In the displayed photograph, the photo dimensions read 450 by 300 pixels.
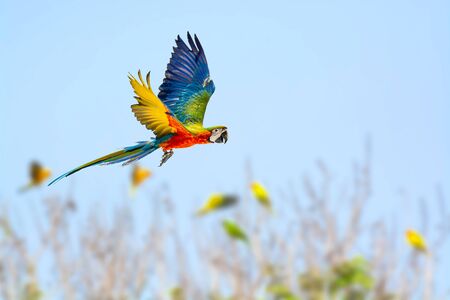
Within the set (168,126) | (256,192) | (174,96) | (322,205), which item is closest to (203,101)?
(174,96)

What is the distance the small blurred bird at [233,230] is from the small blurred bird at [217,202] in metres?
0.16

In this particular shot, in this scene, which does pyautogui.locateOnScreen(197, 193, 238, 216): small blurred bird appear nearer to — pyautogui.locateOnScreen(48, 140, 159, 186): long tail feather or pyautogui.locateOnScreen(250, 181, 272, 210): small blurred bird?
pyautogui.locateOnScreen(250, 181, 272, 210): small blurred bird

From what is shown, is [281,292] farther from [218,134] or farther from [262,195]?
[218,134]

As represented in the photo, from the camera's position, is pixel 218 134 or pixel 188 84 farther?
pixel 188 84

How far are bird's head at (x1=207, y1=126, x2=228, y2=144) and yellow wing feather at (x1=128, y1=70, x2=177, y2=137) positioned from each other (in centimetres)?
7

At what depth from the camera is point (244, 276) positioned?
814 cm

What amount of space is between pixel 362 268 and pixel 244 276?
117cm

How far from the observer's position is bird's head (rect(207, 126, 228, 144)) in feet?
4.11

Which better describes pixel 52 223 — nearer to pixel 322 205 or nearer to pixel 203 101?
pixel 322 205

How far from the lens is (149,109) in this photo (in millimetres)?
1199

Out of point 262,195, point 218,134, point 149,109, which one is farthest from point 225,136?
point 262,195

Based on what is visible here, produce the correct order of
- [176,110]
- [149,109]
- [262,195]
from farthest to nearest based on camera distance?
[262,195] < [176,110] < [149,109]

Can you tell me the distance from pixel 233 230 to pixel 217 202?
0.29m

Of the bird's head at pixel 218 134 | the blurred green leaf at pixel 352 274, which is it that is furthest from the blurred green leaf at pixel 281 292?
the bird's head at pixel 218 134
